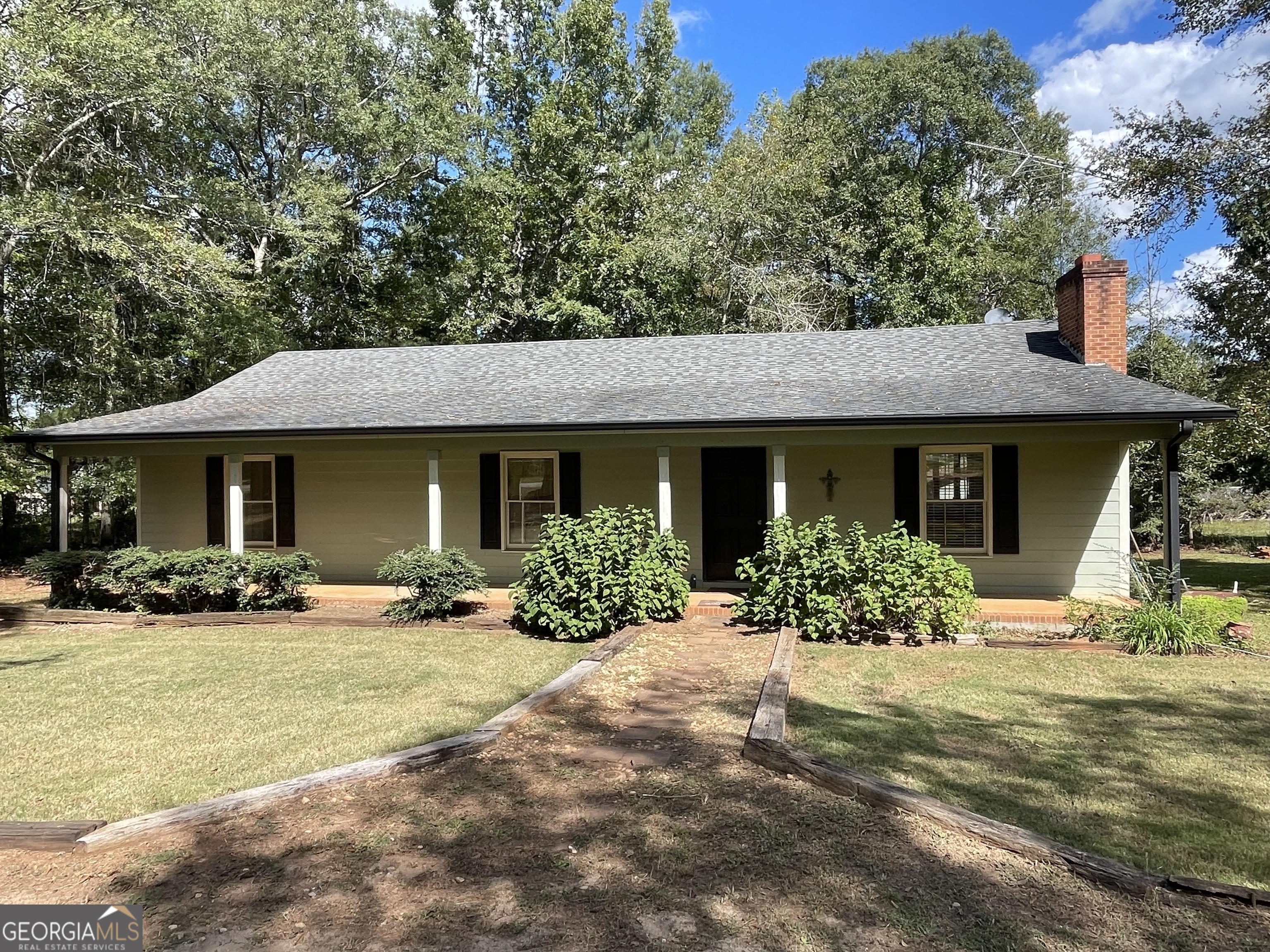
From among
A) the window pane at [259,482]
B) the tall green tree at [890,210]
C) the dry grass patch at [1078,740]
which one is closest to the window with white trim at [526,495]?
the window pane at [259,482]

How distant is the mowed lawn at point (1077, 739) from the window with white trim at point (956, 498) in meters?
2.73

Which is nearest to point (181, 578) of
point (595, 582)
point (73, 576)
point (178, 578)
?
point (178, 578)

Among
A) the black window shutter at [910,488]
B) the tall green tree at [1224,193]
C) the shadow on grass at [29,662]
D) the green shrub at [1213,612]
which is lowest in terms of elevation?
the shadow on grass at [29,662]

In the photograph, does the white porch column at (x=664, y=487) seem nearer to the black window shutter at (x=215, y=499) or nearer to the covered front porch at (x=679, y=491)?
the covered front porch at (x=679, y=491)

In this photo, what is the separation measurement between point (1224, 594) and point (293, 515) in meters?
13.7

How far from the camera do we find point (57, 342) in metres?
16.9

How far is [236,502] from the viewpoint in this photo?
424 inches

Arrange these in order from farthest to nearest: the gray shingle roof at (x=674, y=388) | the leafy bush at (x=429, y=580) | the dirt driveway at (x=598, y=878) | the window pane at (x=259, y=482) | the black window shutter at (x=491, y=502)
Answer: the window pane at (x=259, y=482) < the black window shutter at (x=491, y=502) < the leafy bush at (x=429, y=580) < the gray shingle roof at (x=674, y=388) < the dirt driveway at (x=598, y=878)

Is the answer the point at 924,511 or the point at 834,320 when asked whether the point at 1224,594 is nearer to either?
the point at 924,511

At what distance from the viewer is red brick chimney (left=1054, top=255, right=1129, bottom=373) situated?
33.2ft

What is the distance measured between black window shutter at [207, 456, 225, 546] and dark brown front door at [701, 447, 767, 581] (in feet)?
25.1

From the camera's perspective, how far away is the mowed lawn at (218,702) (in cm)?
425

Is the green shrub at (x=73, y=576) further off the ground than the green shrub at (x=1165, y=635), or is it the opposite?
the green shrub at (x=73, y=576)

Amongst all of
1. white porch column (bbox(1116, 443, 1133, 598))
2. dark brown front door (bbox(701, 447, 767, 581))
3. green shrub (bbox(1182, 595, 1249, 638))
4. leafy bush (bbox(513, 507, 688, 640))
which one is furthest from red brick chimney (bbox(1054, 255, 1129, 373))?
leafy bush (bbox(513, 507, 688, 640))
